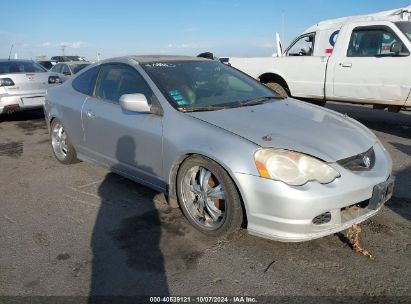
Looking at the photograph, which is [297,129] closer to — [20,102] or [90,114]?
[90,114]

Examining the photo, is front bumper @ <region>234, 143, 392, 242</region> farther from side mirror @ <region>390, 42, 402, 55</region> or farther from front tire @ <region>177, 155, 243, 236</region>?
side mirror @ <region>390, 42, 402, 55</region>

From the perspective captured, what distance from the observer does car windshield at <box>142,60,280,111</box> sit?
3.69 meters

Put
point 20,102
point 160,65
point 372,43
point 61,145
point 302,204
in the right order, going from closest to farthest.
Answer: point 302,204 → point 160,65 → point 61,145 → point 372,43 → point 20,102

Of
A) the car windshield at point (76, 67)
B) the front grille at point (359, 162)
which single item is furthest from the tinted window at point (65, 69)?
the front grille at point (359, 162)

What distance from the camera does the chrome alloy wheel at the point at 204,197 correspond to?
10.5 feet

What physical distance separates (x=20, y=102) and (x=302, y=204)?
729cm

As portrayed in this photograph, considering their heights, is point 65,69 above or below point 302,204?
above

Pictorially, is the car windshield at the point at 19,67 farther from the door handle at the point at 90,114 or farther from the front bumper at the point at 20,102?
the door handle at the point at 90,114

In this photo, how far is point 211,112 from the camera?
3.51 m

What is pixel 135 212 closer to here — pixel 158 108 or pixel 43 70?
pixel 158 108

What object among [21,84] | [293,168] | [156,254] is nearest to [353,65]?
[293,168]

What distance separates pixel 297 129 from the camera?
3215 mm

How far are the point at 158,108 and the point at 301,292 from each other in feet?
6.52

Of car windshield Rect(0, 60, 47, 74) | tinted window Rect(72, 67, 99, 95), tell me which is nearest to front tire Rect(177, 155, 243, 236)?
tinted window Rect(72, 67, 99, 95)
